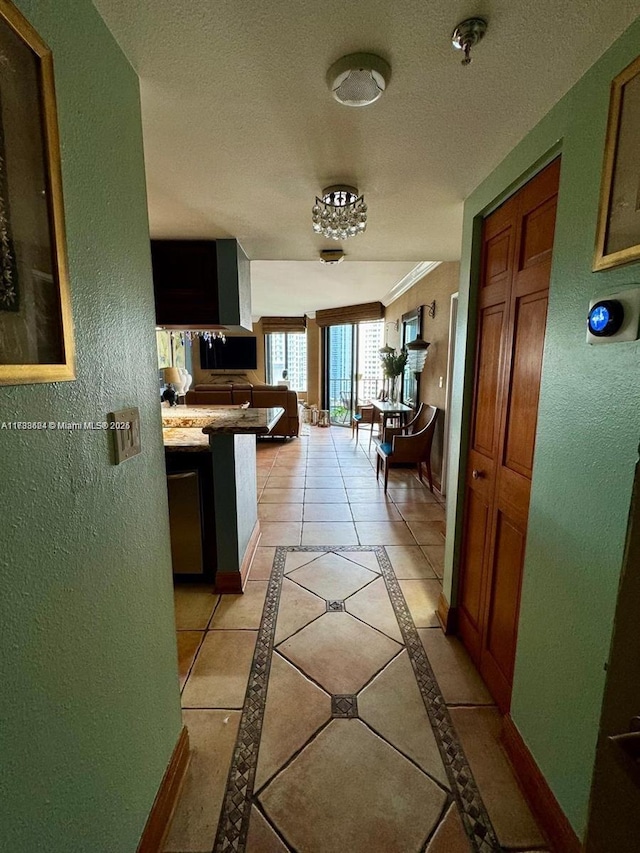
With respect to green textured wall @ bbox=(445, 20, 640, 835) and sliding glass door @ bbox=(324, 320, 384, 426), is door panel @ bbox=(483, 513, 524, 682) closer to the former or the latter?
green textured wall @ bbox=(445, 20, 640, 835)

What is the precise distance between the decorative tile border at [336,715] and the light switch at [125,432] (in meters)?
1.20

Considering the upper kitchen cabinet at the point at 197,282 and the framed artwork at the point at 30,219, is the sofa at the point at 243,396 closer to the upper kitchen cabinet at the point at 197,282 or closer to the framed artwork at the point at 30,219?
the upper kitchen cabinet at the point at 197,282

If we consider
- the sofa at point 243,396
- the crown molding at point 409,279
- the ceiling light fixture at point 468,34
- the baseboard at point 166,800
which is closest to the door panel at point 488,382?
the ceiling light fixture at point 468,34

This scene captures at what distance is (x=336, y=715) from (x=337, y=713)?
1 cm

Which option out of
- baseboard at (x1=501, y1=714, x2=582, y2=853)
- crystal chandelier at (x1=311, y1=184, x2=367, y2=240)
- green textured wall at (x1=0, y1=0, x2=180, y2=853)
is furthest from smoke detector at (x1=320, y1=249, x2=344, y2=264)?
baseboard at (x1=501, y1=714, x2=582, y2=853)

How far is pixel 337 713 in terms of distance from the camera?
1.51 m

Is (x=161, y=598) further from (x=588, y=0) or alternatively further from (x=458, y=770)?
(x=588, y=0)

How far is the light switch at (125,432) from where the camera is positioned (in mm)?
883

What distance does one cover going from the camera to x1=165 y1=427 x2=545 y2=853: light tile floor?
3.71 feet

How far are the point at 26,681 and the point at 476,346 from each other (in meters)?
1.88

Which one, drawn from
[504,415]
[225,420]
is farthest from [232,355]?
[504,415]

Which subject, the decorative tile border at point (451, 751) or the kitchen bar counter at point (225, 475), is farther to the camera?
the kitchen bar counter at point (225, 475)

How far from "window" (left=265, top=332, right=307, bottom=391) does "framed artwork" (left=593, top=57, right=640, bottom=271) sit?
7960 millimetres

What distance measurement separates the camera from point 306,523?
333 cm
